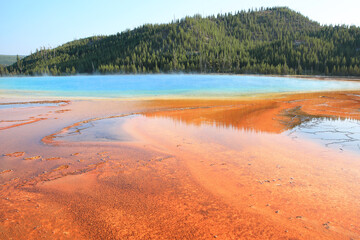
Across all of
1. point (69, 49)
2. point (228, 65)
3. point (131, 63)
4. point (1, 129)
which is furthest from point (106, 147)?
point (69, 49)

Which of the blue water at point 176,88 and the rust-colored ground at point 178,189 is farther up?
the blue water at point 176,88

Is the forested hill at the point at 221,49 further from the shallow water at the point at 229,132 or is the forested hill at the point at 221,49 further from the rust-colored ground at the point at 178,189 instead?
the rust-colored ground at the point at 178,189

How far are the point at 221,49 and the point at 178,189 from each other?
393 feet

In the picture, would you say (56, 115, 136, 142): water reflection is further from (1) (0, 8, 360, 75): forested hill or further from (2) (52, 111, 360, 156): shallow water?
(1) (0, 8, 360, 75): forested hill

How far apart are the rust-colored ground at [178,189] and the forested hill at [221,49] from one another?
83.9m

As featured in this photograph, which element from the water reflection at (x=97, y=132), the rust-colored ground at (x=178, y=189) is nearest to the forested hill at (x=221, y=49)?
the water reflection at (x=97, y=132)

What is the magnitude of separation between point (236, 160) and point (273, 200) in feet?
6.31

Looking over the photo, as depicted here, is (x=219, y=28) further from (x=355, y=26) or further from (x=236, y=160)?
(x=236, y=160)

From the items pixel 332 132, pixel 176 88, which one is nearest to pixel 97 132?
pixel 332 132

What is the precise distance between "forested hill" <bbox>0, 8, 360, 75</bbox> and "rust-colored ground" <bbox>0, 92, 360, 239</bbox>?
8387 cm

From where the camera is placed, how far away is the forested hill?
92.2m

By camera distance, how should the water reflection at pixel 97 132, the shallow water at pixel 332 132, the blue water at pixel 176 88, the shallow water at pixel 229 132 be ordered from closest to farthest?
the shallow water at pixel 332 132, the shallow water at pixel 229 132, the water reflection at pixel 97 132, the blue water at pixel 176 88

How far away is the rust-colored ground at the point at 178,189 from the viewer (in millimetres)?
3320

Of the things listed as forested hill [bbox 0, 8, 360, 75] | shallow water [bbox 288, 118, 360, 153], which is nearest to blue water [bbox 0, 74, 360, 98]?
shallow water [bbox 288, 118, 360, 153]
